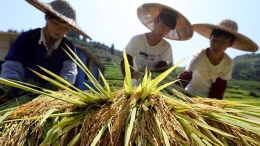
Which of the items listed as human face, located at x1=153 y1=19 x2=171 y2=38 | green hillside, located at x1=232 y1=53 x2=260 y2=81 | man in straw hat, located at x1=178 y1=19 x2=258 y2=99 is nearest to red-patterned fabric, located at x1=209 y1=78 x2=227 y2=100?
man in straw hat, located at x1=178 y1=19 x2=258 y2=99

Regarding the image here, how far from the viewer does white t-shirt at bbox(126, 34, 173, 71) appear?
119 inches

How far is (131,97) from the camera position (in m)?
1.07

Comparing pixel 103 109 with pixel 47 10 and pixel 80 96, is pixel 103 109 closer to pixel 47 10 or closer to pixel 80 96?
pixel 80 96

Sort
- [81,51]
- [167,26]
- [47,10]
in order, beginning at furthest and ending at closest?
[81,51] → [167,26] → [47,10]

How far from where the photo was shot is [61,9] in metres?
2.69

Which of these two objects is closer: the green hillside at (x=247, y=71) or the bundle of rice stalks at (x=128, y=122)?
the bundle of rice stalks at (x=128, y=122)

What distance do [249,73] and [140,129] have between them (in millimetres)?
39634

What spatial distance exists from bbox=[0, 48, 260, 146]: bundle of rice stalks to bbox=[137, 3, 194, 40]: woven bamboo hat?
201cm

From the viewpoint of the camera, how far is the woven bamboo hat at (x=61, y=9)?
2.58 metres

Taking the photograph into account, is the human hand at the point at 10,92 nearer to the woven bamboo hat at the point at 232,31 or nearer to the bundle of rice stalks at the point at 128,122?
the bundle of rice stalks at the point at 128,122

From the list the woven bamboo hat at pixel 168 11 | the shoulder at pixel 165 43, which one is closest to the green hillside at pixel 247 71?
the woven bamboo hat at pixel 168 11

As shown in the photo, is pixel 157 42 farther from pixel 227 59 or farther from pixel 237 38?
pixel 237 38

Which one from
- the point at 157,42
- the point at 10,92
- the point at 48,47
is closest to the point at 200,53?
the point at 157,42

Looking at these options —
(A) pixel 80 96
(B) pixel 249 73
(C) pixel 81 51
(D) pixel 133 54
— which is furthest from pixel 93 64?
(B) pixel 249 73
